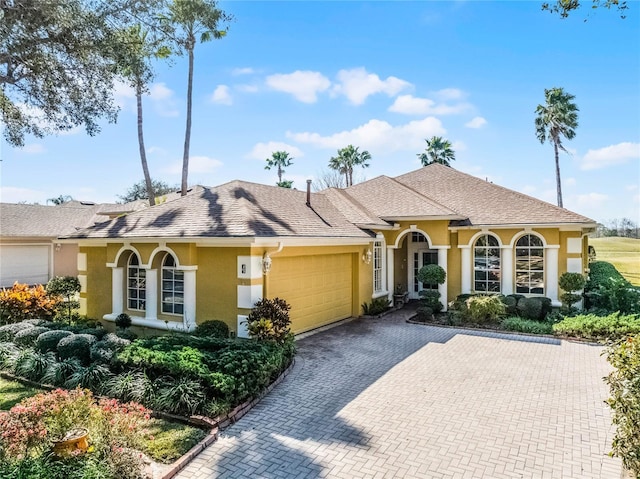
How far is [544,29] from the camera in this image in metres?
10.3

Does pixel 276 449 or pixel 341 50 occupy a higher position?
pixel 341 50

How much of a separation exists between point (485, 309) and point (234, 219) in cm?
968

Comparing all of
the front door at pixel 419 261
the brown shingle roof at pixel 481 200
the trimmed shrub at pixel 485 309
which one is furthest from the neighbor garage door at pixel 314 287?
the brown shingle roof at pixel 481 200

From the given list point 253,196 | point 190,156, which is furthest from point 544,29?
point 190,156

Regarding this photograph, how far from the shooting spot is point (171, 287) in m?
12.5

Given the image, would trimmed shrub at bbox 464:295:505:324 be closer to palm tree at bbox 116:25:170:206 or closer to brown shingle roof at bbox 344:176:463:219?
brown shingle roof at bbox 344:176:463:219

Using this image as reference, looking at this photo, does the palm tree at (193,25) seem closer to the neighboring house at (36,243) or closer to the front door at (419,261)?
the neighboring house at (36,243)

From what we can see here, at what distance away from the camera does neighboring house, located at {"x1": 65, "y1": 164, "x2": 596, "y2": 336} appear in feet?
37.5

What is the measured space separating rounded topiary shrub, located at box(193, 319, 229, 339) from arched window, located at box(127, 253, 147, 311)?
3561 millimetres

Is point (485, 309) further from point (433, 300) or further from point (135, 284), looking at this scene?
point (135, 284)

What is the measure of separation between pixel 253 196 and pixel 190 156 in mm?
13855

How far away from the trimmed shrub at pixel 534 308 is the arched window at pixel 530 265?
920 millimetres

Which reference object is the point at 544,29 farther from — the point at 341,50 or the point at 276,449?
the point at 276,449

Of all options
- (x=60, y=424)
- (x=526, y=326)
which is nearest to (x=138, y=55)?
(x=60, y=424)
